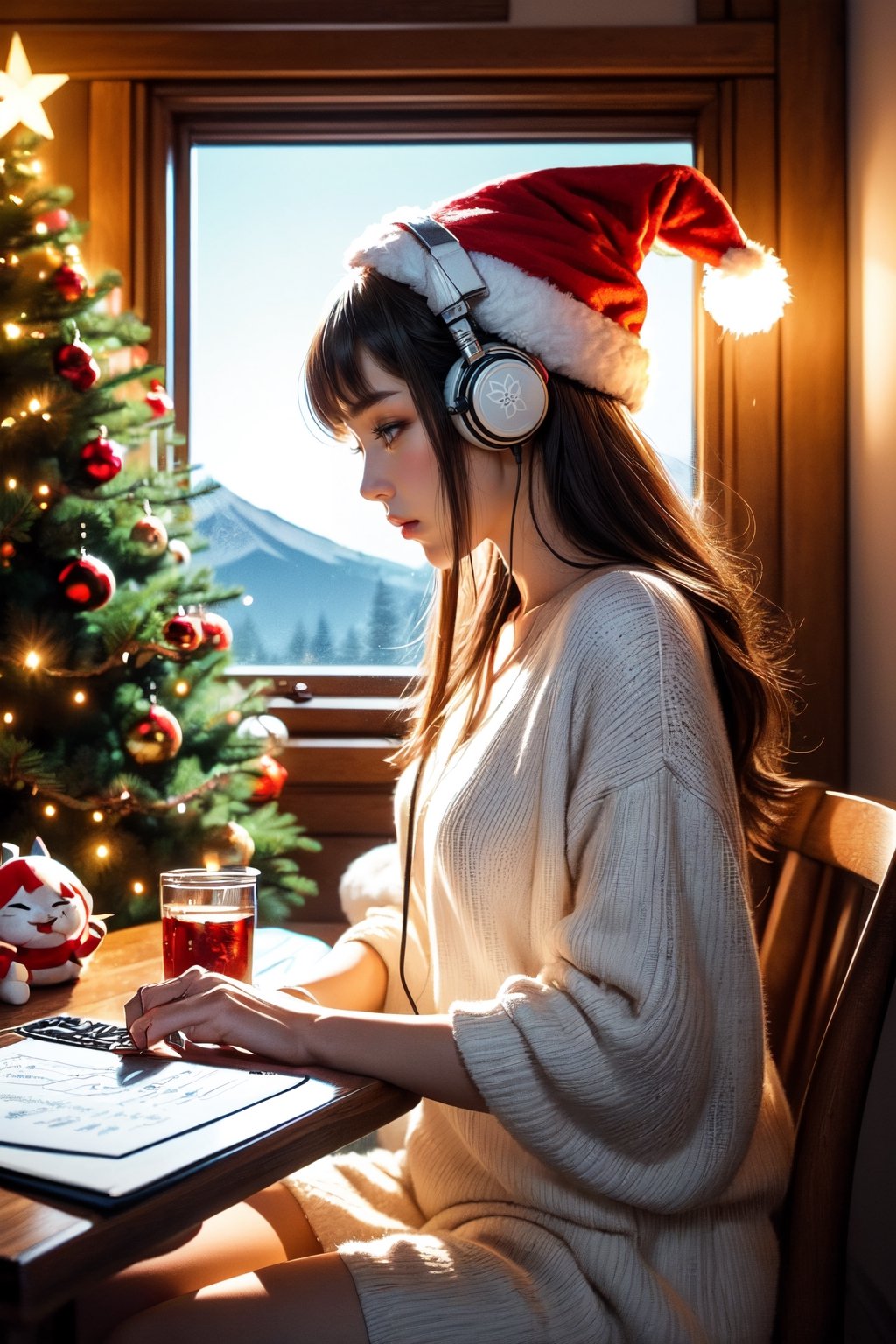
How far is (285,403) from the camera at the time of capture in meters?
2.22

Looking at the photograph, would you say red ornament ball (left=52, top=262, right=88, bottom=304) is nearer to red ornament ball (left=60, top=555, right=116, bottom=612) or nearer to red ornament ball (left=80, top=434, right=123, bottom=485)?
red ornament ball (left=80, top=434, right=123, bottom=485)

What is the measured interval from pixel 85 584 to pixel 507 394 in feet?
2.55

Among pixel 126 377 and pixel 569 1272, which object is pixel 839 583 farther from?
pixel 569 1272

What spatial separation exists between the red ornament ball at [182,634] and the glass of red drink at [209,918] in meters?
0.80

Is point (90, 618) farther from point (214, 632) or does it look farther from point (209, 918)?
point (209, 918)

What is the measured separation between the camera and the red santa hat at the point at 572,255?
1.07m

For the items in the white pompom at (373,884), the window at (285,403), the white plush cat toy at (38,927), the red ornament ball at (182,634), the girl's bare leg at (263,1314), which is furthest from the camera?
the window at (285,403)

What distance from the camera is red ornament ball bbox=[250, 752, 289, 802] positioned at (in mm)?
1850

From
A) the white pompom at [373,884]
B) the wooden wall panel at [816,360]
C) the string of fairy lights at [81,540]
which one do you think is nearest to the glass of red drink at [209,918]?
the white pompom at [373,884]

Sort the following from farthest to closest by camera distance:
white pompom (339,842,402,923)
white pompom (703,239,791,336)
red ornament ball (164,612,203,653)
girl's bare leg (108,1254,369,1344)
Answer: red ornament ball (164,612,203,653), white pompom (339,842,402,923), white pompom (703,239,791,336), girl's bare leg (108,1254,369,1344)

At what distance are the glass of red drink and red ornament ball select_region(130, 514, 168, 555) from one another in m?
0.90

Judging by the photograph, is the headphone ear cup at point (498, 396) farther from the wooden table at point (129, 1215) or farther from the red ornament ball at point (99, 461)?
the red ornament ball at point (99, 461)

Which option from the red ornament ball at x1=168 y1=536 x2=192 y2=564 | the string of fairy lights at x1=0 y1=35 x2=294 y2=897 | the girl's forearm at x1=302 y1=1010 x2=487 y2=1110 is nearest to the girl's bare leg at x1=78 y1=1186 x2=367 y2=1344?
the girl's forearm at x1=302 y1=1010 x2=487 y2=1110

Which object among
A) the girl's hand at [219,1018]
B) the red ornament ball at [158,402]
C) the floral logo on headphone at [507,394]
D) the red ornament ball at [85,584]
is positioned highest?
the red ornament ball at [158,402]
